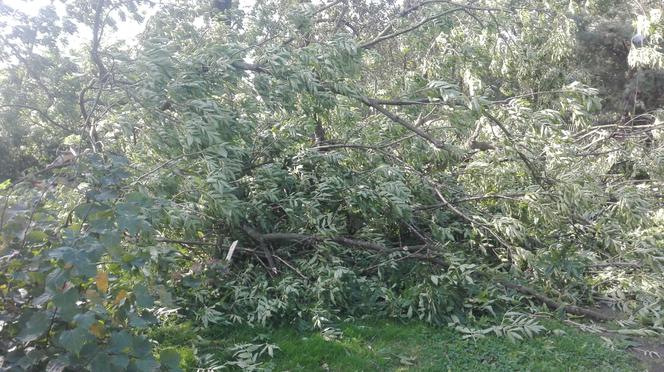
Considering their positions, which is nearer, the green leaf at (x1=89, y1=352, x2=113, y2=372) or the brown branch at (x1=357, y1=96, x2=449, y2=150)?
the green leaf at (x1=89, y1=352, x2=113, y2=372)

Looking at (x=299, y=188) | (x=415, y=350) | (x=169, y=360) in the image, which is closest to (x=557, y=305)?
(x=415, y=350)

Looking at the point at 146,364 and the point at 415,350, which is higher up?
the point at 146,364

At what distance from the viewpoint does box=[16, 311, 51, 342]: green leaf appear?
99.3 inches

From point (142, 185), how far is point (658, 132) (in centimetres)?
479

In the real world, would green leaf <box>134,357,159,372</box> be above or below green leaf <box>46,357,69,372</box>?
below

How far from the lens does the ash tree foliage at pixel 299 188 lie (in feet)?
9.46

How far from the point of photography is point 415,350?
4.02 metres

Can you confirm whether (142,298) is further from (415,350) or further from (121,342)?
(415,350)

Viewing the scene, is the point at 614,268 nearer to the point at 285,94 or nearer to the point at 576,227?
the point at 576,227

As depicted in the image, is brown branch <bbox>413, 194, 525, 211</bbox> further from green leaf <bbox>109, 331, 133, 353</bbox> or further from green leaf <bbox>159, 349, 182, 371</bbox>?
green leaf <bbox>109, 331, 133, 353</bbox>

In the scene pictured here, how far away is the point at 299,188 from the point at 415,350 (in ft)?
5.95

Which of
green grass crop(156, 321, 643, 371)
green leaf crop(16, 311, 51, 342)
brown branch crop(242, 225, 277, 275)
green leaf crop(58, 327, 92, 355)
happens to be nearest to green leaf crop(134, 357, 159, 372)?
green leaf crop(58, 327, 92, 355)

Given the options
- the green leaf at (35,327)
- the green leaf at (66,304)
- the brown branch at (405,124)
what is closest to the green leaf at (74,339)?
the green leaf at (66,304)

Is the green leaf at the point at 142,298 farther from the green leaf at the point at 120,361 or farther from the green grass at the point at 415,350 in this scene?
the green grass at the point at 415,350
